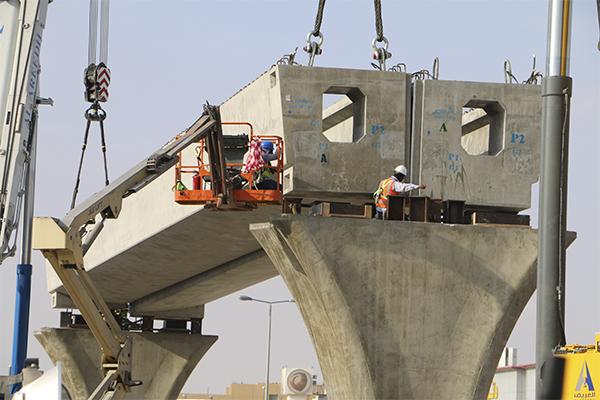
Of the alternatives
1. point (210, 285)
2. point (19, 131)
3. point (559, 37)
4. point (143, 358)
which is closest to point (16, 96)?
point (19, 131)

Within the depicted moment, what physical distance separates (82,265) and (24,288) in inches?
115

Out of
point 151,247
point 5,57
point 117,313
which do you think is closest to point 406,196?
point 5,57

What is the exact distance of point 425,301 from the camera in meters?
27.4

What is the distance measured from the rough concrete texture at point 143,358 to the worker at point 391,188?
2522 centimetres

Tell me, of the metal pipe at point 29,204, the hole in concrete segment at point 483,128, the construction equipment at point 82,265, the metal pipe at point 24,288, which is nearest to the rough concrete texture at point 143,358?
the hole in concrete segment at point 483,128

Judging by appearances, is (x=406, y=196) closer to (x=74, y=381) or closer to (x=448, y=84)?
(x=448, y=84)

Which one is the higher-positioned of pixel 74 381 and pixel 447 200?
pixel 447 200

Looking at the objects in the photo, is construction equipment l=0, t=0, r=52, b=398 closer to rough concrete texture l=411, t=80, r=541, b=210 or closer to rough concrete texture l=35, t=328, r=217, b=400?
rough concrete texture l=411, t=80, r=541, b=210

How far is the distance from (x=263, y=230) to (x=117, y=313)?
83.6 ft

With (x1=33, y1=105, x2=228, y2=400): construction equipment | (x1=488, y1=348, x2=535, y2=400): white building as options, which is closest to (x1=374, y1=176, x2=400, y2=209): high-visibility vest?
(x1=33, y1=105, x2=228, y2=400): construction equipment

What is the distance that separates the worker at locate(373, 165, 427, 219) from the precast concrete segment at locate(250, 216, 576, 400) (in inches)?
18.3

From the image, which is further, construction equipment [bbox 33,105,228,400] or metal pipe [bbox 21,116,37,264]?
metal pipe [bbox 21,116,37,264]

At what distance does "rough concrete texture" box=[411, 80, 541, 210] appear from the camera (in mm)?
28250

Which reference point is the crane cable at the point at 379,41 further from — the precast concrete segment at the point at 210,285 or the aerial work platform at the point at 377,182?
the precast concrete segment at the point at 210,285
